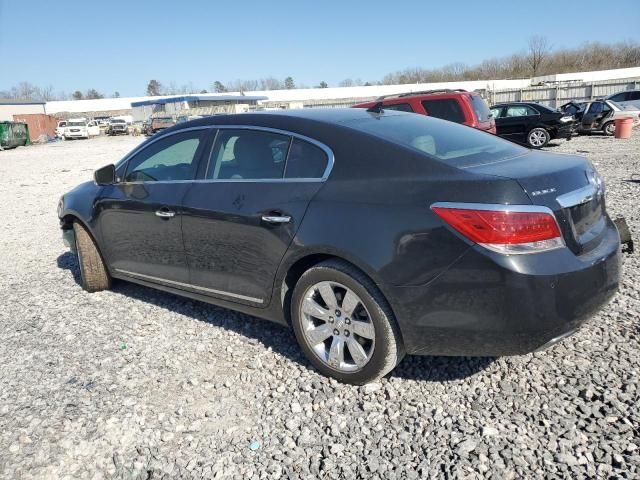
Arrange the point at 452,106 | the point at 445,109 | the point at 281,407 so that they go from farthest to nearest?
the point at 445,109 → the point at 452,106 → the point at 281,407

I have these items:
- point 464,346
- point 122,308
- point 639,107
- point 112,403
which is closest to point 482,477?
point 464,346

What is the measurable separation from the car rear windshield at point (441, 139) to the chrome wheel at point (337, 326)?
0.94 meters

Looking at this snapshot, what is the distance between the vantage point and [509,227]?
249 centimetres

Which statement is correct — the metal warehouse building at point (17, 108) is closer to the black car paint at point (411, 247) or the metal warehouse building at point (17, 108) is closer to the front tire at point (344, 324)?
the black car paint at point (411, 247)

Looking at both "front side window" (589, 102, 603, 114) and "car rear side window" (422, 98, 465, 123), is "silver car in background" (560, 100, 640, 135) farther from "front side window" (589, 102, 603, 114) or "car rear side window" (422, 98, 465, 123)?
"car rear side window" (422, 98, 465, 123)

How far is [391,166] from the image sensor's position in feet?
9.50

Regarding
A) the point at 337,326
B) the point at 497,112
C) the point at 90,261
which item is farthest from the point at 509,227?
the point at 497,112

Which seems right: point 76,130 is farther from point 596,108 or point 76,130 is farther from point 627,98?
point 627,98

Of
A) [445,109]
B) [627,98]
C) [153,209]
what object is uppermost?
[445,109]

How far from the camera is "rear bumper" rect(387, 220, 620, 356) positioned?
2.49 metres

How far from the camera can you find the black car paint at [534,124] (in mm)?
16922

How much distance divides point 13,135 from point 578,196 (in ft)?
140

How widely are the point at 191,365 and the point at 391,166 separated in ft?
6.29

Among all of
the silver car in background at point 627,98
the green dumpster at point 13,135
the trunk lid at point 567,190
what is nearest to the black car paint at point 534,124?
the silver car in background at point 627,98
